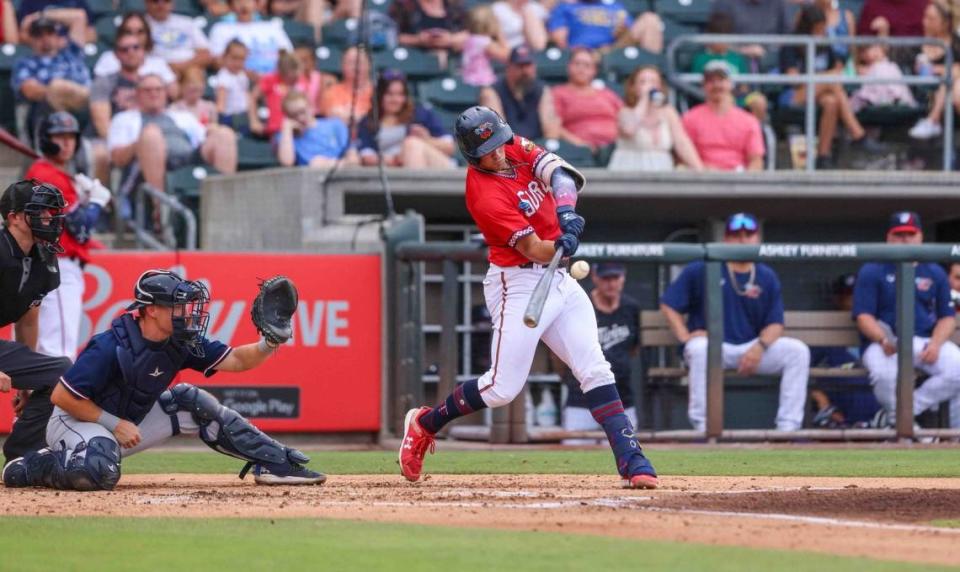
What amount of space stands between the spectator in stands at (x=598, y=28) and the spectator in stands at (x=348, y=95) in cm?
215

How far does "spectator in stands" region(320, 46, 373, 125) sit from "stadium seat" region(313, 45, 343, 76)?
0.53m

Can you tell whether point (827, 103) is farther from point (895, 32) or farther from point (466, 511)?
point (466, 511)

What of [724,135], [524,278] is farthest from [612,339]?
[524,278]

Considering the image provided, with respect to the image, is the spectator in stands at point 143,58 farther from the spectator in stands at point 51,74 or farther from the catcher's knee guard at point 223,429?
the catcher's knee guard at point 223,429

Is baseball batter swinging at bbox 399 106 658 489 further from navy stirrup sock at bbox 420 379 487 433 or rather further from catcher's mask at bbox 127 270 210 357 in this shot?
catcher's mask at bbox 127 270 210 357

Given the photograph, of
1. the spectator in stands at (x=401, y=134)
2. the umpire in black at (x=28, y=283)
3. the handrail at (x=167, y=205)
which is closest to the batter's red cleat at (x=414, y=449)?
the umpire in black at (x=28, y=283)

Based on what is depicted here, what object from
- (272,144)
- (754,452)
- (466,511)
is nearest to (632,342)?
(754,452)

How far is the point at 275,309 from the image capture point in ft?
22.3

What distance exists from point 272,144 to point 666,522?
756 cm

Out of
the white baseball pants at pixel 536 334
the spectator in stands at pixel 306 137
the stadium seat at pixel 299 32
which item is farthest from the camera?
the stadium seat at pixel 299 32

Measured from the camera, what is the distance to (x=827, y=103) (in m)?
13.2

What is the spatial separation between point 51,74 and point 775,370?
5.71m

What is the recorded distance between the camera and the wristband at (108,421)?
680 cm

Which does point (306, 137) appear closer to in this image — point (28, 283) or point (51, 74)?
point (51, 74)
